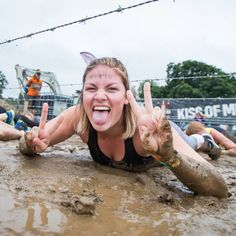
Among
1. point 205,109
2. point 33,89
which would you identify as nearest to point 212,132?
point 205,109

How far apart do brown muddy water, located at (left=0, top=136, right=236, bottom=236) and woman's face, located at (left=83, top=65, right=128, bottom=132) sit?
411mm

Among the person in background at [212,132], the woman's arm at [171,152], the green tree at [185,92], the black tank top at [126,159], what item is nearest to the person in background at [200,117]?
the person in background at [212,132]

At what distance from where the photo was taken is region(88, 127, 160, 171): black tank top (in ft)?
7.82

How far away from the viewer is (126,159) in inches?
96.0

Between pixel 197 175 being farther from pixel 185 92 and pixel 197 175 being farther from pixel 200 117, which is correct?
pixel 185 92

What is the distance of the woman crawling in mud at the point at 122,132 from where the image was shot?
5.58 ft

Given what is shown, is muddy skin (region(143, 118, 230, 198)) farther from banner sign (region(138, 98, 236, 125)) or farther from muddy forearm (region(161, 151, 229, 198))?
banner sign (region(138, 98, 236, 125))

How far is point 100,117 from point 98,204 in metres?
0.76

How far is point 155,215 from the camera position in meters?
1.50

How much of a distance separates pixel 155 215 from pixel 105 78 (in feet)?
3.72

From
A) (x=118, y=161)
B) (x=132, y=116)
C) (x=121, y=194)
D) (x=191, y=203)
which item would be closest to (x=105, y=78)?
(x=132, y=116)

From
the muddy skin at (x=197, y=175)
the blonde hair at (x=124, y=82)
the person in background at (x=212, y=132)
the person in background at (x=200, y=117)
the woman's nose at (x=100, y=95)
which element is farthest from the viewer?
the person in background at (x=200, y=117)

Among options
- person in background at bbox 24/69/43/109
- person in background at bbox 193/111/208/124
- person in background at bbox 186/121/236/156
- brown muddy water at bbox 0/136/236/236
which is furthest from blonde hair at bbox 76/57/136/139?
person in background at bbox 24/69/43/109

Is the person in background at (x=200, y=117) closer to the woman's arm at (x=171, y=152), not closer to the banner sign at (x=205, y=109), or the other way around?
the banner sign at (x=205, y=109)
